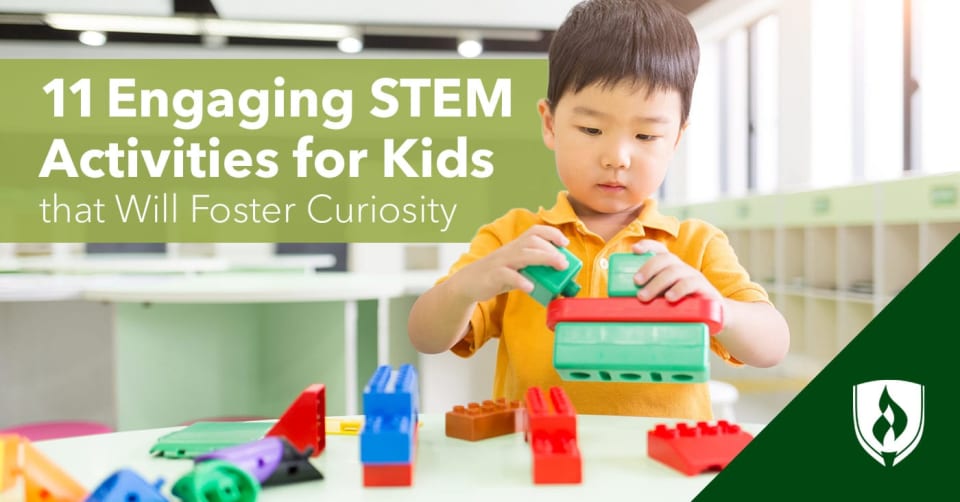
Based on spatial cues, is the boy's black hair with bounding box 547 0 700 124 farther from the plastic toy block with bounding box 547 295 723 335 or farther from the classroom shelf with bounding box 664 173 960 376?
the classroom shelf with bounding box 664 173 960 376

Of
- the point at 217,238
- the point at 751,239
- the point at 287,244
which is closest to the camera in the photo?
the point at 751,239

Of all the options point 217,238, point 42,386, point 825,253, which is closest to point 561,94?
point 42,386

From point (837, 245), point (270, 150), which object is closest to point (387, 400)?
point (837, 245)

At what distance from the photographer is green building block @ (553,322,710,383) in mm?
645

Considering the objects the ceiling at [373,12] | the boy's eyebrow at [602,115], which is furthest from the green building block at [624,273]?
the ceiling at [373,12]

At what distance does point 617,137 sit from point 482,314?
0.32m

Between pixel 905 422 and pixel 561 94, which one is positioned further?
pixel 561 94

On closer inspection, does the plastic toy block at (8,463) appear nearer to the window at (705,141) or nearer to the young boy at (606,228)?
the young boy at (606,228)

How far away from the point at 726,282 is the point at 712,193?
23.4 feet

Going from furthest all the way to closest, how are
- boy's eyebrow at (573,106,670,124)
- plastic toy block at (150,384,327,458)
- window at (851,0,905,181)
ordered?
window at (851,0,905,181), boy's eyebrow at (573,106,670,124), plastic toy block at (150,384,327,458)

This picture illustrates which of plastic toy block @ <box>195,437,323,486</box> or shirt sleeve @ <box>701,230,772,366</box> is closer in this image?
plastic toy block @ <box>195,437,323,486</box>

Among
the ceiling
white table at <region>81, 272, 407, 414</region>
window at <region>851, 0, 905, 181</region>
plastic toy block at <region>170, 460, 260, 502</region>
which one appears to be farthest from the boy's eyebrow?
window at <region>851, 0, 905, 181</region>

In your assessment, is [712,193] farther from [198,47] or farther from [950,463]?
[950,463]

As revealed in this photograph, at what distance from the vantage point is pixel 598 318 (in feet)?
2.23
